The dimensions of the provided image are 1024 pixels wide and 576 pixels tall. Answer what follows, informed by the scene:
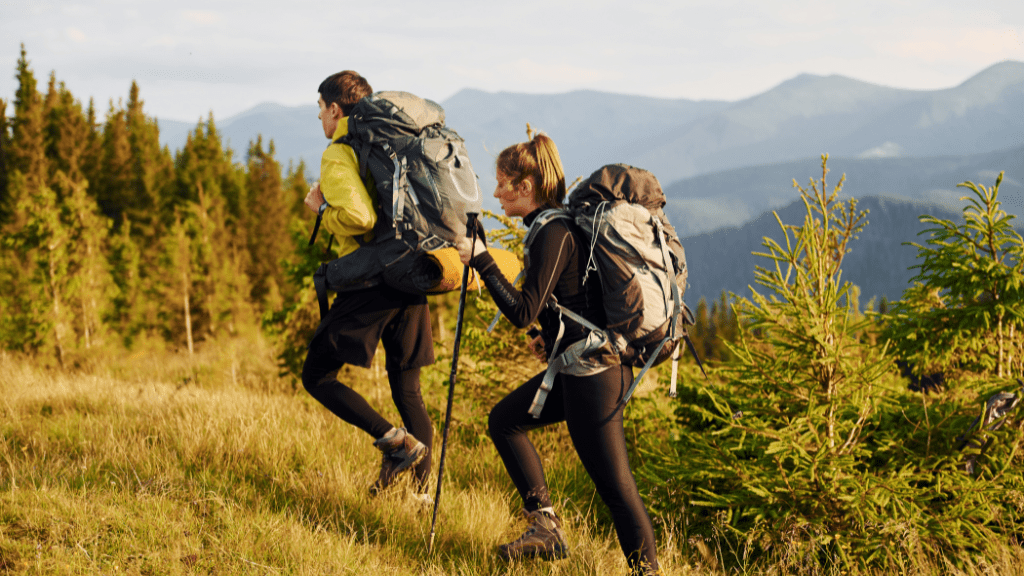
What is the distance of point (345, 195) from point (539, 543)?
6.09ft

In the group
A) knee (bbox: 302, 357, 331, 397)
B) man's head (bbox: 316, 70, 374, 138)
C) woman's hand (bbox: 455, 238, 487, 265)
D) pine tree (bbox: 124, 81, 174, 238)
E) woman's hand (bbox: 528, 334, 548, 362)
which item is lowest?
knee (bbox: 302, 357, 331, 397)

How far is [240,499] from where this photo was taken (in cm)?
374

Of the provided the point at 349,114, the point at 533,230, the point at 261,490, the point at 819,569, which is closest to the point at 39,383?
the point at 261,490

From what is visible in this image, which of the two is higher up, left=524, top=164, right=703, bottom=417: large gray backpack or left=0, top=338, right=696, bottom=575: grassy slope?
left=524, top=164, right=703, bottom=417: large gray backpack

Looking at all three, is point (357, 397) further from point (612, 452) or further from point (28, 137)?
point (28, 137)

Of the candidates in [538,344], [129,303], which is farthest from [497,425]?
[129,303]

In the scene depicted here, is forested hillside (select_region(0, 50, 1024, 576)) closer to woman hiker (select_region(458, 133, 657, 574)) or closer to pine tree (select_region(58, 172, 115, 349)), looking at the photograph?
woman hiker (select_region(458, 133, 657, 574))

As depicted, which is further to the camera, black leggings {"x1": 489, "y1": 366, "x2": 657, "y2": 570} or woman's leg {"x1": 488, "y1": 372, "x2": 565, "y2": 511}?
woman's leg {"x1": 488, "y1": 372, "x2": 565, "y2": 511}

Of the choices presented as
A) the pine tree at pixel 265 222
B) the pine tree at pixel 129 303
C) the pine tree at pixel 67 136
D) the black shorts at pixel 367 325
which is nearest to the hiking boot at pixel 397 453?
the black shorts at pixel 367 325

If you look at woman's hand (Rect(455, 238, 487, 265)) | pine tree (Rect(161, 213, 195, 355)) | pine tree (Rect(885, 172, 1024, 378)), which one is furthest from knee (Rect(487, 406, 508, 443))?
pine tree (Rect(161, 213, 195, 355))

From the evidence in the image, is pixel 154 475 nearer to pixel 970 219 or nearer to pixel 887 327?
pixel 887 327

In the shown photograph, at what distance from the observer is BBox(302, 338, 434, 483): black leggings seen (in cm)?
369

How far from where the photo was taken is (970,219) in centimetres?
402

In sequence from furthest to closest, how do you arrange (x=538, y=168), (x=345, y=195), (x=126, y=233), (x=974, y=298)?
(x=126, y=233) < (x=974, y=298) < (x=345, y=195) < (x=538, y=168)
